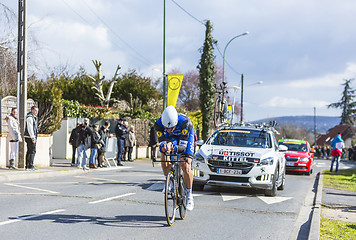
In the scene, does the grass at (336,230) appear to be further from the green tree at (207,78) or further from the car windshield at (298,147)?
the green tree at (207,78)

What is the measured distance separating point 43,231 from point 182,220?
89.8 inches

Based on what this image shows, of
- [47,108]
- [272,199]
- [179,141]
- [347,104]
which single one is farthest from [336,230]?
[347,104]

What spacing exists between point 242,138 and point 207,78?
2484 cm

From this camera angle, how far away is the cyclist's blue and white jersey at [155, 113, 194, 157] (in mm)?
7195

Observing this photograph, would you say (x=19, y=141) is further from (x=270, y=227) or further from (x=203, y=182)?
(x=270, y=227)

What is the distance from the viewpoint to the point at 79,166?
16.9 m

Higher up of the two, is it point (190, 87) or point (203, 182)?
point (190, 87)

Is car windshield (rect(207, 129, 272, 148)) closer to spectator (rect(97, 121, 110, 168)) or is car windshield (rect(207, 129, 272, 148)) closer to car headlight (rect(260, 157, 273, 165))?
car headlight (rect(260, 157, 273, 165))

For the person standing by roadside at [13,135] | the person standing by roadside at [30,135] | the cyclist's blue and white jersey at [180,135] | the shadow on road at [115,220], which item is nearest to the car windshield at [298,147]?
the person standing by roadside at [30,135]

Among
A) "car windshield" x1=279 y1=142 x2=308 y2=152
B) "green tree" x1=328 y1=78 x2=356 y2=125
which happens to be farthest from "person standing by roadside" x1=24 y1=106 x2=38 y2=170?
"green tree" x1=328 y1=78 x2=356 y2=125

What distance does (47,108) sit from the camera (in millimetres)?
18031

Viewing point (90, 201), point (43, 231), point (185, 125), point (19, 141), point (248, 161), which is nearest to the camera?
point (43, 231)

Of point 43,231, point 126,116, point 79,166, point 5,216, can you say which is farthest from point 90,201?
point 126,116

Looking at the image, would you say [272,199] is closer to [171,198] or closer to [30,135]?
[171,198]
